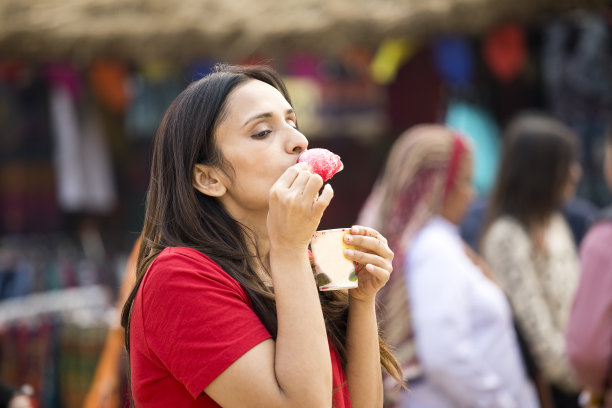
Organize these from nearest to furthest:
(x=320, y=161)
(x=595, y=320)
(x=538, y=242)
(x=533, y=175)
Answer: (x=320, y=161)
(x=595, y=320)
(x=538, y=242)
(x=533, y=175)

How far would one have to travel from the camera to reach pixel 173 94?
6.89m

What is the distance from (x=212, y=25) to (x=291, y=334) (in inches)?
194

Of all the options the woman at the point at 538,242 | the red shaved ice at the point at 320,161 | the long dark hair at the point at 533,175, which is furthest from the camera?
the long dark hair at the point at 533,175

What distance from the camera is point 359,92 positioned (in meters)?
6.81

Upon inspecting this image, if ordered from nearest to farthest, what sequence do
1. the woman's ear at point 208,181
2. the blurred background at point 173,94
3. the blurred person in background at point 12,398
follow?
the woman's ear at point 208,181, the blurred person in background at point 12,398, the blurred background at point 173,94

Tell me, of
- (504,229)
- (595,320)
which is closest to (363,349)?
(595,320)

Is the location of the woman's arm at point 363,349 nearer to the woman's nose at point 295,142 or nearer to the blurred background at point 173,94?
the woman's nose at point 295,142

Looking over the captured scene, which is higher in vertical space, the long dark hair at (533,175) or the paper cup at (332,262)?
the paper cup at (332,262)

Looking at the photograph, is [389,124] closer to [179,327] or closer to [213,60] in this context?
[213,60]

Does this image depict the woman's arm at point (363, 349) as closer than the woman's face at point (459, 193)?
Yes

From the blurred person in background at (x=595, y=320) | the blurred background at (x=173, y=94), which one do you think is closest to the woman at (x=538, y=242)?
the blurred person in background at (x=595, y=320)

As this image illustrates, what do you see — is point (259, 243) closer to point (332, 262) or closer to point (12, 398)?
point (332, 262)

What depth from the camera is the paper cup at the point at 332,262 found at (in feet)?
5.67

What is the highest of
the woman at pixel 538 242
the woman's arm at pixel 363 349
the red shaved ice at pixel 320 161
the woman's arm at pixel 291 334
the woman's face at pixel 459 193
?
the red shaved ice at pixel 320 161
